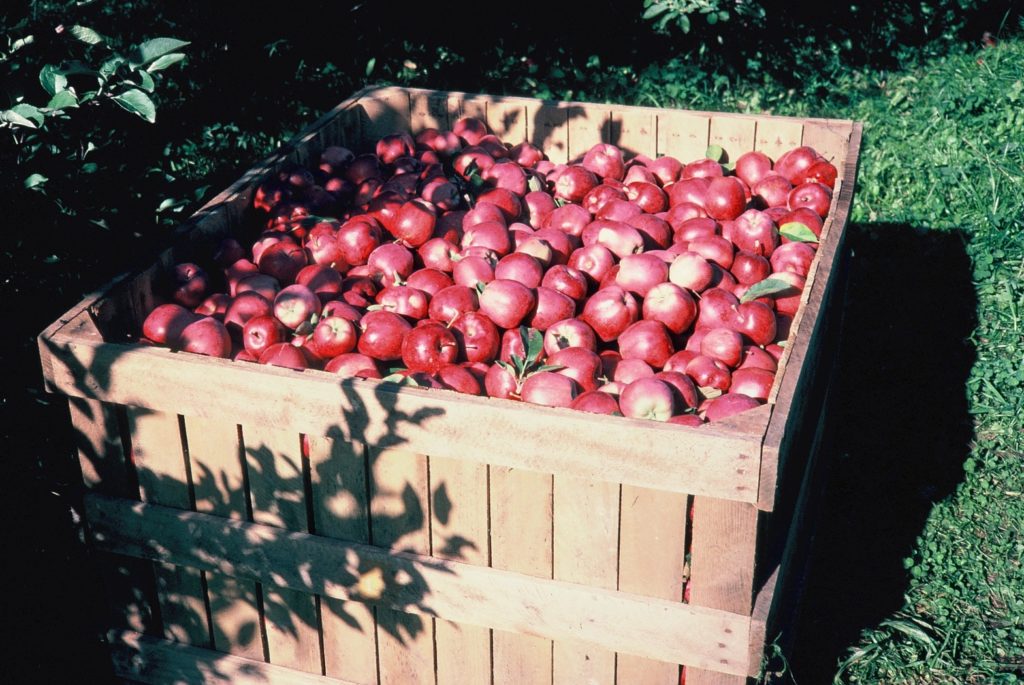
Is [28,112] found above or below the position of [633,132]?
above

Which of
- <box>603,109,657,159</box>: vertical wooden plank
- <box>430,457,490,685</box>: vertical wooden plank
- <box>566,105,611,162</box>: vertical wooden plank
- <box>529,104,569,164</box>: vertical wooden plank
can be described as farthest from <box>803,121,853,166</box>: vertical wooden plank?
<box>430,457,490,685</box>: vertical wooden plank

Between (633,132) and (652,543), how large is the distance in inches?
97.8

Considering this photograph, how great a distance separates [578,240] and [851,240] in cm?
238

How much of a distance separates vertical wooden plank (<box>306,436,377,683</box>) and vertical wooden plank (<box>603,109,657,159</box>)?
7.98 feet

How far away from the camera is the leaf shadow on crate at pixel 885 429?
12.4ft

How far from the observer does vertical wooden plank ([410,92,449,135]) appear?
4.89m

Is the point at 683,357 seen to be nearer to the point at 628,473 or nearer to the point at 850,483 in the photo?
the point at 628,473

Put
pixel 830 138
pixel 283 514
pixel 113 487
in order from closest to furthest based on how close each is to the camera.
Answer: pixel 283 514 < pixel 113 487 < pixel 830 138

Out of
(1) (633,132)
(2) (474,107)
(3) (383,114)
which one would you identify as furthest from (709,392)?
(3) (383,114)

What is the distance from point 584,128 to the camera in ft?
15.4

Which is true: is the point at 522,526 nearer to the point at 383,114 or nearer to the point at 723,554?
the point at 723,554

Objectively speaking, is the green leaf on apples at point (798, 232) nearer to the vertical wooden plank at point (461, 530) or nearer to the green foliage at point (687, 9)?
the vertical wooden plank at point (461, 530)

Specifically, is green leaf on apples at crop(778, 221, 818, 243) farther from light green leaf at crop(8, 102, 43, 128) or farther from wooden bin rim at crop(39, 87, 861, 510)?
light green leaf at crop(8, 102, 43, 128)

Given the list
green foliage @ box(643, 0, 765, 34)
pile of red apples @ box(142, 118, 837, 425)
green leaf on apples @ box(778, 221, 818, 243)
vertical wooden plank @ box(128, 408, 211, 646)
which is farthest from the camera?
green foliage @ box(643, 0, 765, 34)
